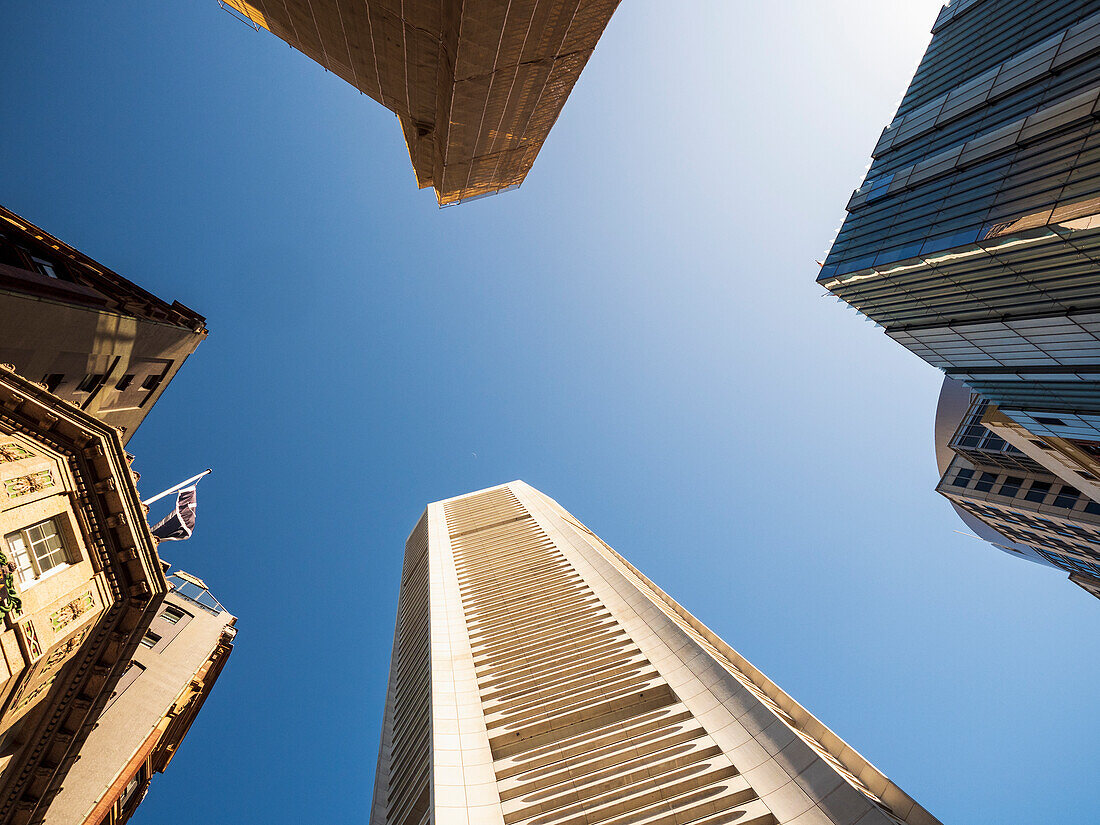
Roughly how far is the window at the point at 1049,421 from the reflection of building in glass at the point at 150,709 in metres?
59.5

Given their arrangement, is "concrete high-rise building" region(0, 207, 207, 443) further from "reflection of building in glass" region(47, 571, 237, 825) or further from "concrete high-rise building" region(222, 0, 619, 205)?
"concrete high-rise building" region(222, 0, 619, 205)

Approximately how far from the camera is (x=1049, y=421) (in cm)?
3600

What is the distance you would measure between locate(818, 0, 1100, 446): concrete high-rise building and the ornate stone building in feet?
143

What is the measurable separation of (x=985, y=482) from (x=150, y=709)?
8119 cm

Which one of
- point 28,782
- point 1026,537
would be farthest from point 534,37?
point 1026,537

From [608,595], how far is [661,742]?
53.8 ft

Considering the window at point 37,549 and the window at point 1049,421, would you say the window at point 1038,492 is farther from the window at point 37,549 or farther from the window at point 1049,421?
the window at point 37,549

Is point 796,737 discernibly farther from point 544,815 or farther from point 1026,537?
point 1026,537

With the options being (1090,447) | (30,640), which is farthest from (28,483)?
(1090,447)

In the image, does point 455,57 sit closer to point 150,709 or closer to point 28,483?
point 28,483

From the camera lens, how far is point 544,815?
1778cm

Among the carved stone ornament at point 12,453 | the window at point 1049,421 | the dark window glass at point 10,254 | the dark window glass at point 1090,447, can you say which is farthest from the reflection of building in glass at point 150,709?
the dark window glass at point 1090,447

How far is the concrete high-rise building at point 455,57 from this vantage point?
79.2 ft

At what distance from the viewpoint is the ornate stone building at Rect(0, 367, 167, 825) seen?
1440 centimetres
